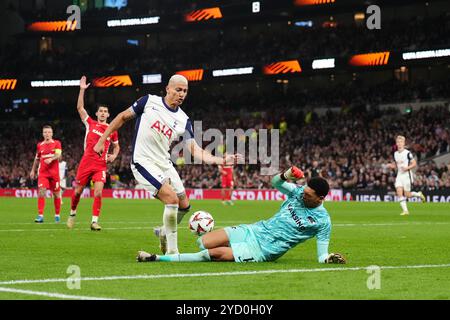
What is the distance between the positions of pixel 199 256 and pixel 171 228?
0.87m

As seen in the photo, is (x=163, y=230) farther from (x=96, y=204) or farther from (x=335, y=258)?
(x=96, y=204)

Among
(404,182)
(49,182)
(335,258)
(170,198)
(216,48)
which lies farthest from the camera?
(216,48)

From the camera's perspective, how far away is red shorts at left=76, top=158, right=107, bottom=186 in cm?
1764

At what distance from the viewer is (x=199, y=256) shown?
33.7 ft

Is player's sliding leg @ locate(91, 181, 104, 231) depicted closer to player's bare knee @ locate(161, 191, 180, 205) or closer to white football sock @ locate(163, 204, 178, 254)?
player's bare knee @ locate(161, 191, 180, 205)

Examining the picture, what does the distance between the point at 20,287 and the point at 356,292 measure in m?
3.21

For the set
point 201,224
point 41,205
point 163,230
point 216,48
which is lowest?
point 41,205

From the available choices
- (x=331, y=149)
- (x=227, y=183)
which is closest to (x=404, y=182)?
(x=227, y=183)

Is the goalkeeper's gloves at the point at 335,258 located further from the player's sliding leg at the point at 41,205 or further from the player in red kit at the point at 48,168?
the player's sliding leg at the point at 41,205

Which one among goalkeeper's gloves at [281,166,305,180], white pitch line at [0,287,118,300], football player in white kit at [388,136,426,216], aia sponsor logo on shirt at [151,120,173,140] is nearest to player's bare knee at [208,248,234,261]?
goalkeeper's gloves at [281,166,305,180]

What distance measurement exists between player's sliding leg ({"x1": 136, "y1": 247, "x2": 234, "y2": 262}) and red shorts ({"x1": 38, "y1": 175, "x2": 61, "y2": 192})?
10.5 meters

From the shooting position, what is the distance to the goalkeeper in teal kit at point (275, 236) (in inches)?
398

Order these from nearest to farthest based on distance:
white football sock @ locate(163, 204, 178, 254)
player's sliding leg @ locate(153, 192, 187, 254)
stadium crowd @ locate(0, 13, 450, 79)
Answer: white football sock @ locate(163, 204, 178, 254) → player's sliding leg @ locate(153, 192, 187, 254) → stadium crowd @ locate(0, 13, 450, 79)

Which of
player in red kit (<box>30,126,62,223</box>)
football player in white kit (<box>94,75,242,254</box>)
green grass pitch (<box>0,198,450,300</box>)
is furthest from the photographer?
player in red kit (<box>30,126,62,223</box>)
